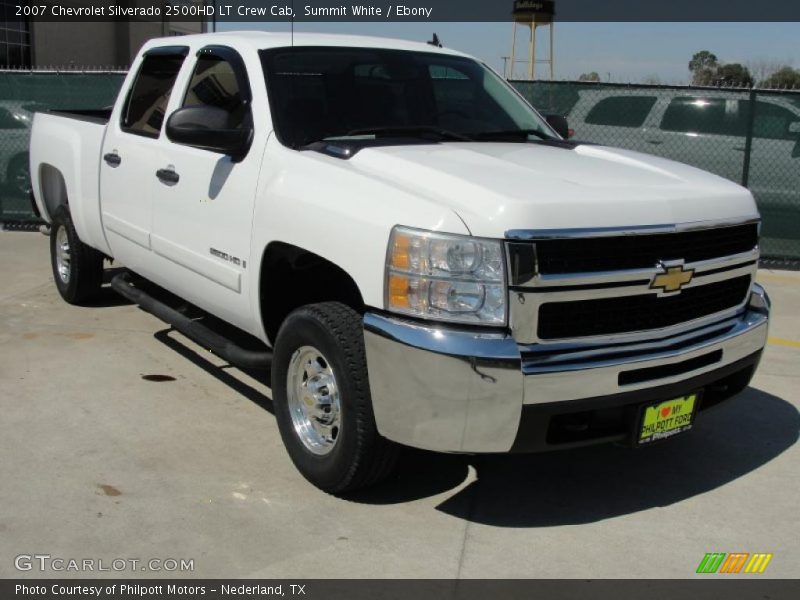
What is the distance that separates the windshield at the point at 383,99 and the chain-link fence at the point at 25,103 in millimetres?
6369

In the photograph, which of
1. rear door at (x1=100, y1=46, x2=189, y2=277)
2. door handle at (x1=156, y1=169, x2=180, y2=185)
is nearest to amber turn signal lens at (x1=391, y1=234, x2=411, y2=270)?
door handle at (x1=156, y1=169, x2=180, y2=185)

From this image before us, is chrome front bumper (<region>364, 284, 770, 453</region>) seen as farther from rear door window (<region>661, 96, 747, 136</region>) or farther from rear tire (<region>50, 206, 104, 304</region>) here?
rear door window (<region>661, 96, 747, 136</region>)

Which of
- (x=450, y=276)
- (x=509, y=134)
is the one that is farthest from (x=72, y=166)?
(x=450, y=276)

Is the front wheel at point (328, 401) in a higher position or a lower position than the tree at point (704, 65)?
lower

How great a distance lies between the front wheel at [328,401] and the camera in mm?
3658

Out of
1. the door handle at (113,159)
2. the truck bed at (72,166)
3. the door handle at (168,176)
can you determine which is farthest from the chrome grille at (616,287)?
the truck bed at (72,166)

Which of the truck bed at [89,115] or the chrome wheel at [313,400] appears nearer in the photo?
the chrome wheel at [313,400]

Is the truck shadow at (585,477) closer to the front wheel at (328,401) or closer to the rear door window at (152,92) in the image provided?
the front wheel at (328,401)

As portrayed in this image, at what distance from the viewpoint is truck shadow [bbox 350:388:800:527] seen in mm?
3986
